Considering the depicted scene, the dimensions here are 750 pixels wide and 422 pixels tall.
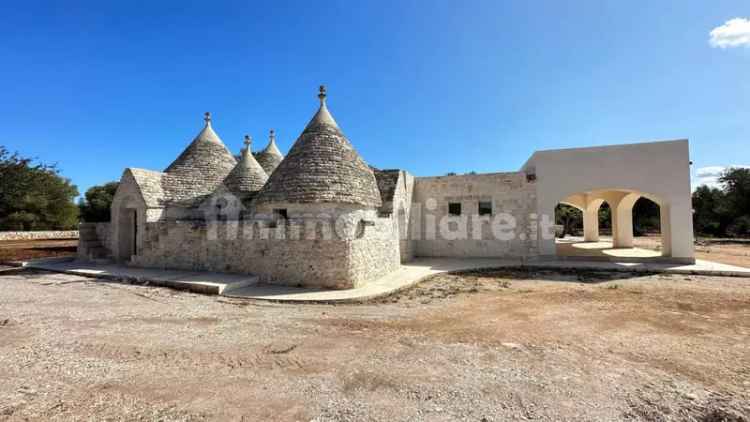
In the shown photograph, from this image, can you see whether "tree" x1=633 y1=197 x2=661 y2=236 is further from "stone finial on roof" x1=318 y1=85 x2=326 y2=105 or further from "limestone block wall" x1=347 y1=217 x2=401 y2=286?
"stone finial on roof" x1=318 y1=85 x2=326 y2=105

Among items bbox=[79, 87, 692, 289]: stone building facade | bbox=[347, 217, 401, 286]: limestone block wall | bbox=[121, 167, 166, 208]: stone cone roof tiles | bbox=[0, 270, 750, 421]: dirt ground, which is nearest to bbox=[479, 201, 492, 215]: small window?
bbox=[79, 87, 692, 289]: stone building facade

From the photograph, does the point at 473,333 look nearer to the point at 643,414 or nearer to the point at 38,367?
the point at 643,414

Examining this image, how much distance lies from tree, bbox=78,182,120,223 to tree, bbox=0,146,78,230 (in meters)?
1.65

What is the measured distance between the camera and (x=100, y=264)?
12602 millimetres

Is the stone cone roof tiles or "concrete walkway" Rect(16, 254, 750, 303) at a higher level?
the stone cone roof tiles

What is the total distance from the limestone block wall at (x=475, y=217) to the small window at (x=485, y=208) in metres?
0.17

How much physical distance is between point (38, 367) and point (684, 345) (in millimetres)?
9288

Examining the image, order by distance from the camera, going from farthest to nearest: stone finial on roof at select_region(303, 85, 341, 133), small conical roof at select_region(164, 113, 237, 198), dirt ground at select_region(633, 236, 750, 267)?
small conical roof at select_region(164, 113, 237, 198), dirt ground at select_region(633, 236, 750, 267), stone finial on roof at select_region(303, 85, 341, 133)

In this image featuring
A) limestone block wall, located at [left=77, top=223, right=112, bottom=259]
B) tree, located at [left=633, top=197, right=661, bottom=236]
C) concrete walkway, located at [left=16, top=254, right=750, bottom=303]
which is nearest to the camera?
concrete walkway, located at [left=16, top=254, right=750, bottom=303]

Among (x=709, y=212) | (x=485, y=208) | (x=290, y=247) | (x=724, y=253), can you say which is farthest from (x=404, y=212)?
(x=709, y=212)

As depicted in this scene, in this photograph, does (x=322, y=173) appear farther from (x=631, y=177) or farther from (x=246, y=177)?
(x=631, y=177)

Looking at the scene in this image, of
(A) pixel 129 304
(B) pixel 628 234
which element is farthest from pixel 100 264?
(B) pixel 628 234

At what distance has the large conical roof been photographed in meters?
9.65

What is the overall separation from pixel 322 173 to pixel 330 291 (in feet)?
12.3
